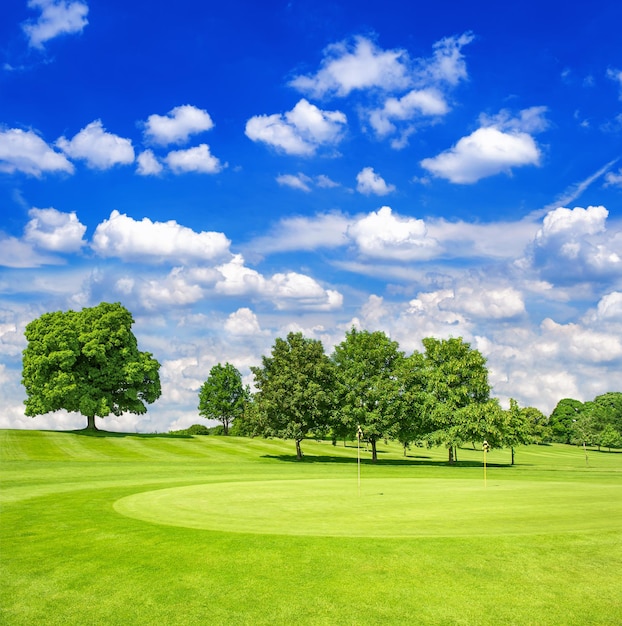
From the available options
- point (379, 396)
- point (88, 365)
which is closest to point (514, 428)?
point (379, 396)

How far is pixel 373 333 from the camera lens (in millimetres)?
66062

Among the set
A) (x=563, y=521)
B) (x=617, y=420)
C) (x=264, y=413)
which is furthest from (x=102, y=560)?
(x=617, y=420)

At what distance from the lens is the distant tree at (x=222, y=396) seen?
4090 inches

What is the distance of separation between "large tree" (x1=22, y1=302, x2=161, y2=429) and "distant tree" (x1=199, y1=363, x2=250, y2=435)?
25.7 meters

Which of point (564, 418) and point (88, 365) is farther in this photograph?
point (564, 418)

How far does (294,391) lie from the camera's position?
6075cm

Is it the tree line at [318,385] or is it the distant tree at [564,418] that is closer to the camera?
the tree line at [318,385]

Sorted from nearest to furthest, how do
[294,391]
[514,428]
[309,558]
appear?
[309,558] < [294,391] < [514,428]

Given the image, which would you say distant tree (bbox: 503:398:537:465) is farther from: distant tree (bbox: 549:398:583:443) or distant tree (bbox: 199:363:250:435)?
distant tree (bbox: 549:398:583:443)

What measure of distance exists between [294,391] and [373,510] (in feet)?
130

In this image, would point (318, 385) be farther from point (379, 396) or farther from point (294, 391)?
point (379, 396)

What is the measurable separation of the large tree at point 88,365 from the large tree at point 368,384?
2910 cm

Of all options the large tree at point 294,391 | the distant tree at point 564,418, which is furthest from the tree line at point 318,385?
the distant tree at point 564,418

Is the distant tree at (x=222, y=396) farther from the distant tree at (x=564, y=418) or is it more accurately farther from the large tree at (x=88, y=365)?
the distant tree at (x=564, y=418)
